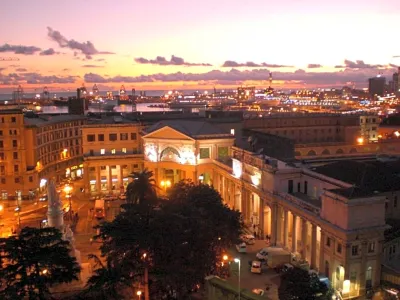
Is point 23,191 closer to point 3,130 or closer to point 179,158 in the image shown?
point 3,130

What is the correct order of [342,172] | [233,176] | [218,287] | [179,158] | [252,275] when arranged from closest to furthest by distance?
[218,287] → [252,275] → [342,172] → [233,176] → [179,158]

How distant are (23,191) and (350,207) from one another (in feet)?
183

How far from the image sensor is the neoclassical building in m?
40.0

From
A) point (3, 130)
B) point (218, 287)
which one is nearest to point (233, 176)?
point (218, 287)

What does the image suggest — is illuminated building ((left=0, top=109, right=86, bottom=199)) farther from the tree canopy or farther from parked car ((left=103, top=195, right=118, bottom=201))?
the tree canopy

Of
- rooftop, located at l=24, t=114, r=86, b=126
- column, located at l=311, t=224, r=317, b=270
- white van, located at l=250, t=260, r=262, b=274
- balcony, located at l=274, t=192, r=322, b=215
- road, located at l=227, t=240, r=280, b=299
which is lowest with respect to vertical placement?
road, located at l=227, t=240, r=280, b=299

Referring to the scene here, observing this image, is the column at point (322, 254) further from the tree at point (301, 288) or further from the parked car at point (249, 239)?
the parked car at point (249, 239)

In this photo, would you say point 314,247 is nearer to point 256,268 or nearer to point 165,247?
point 256,268

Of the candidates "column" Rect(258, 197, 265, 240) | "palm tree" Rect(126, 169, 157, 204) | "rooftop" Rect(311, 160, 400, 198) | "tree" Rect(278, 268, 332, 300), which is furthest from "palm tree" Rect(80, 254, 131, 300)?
"column" Rect(258, 197, 265, 240)

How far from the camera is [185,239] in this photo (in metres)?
37.1

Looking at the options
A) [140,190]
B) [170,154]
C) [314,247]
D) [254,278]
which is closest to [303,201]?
[314,247]

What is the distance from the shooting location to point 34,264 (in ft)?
97.3

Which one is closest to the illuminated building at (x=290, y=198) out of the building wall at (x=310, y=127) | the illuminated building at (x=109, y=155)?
the illuminated building at (x=109, y=155)

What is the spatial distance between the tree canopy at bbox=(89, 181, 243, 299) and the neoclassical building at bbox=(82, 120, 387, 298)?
9455 mm
